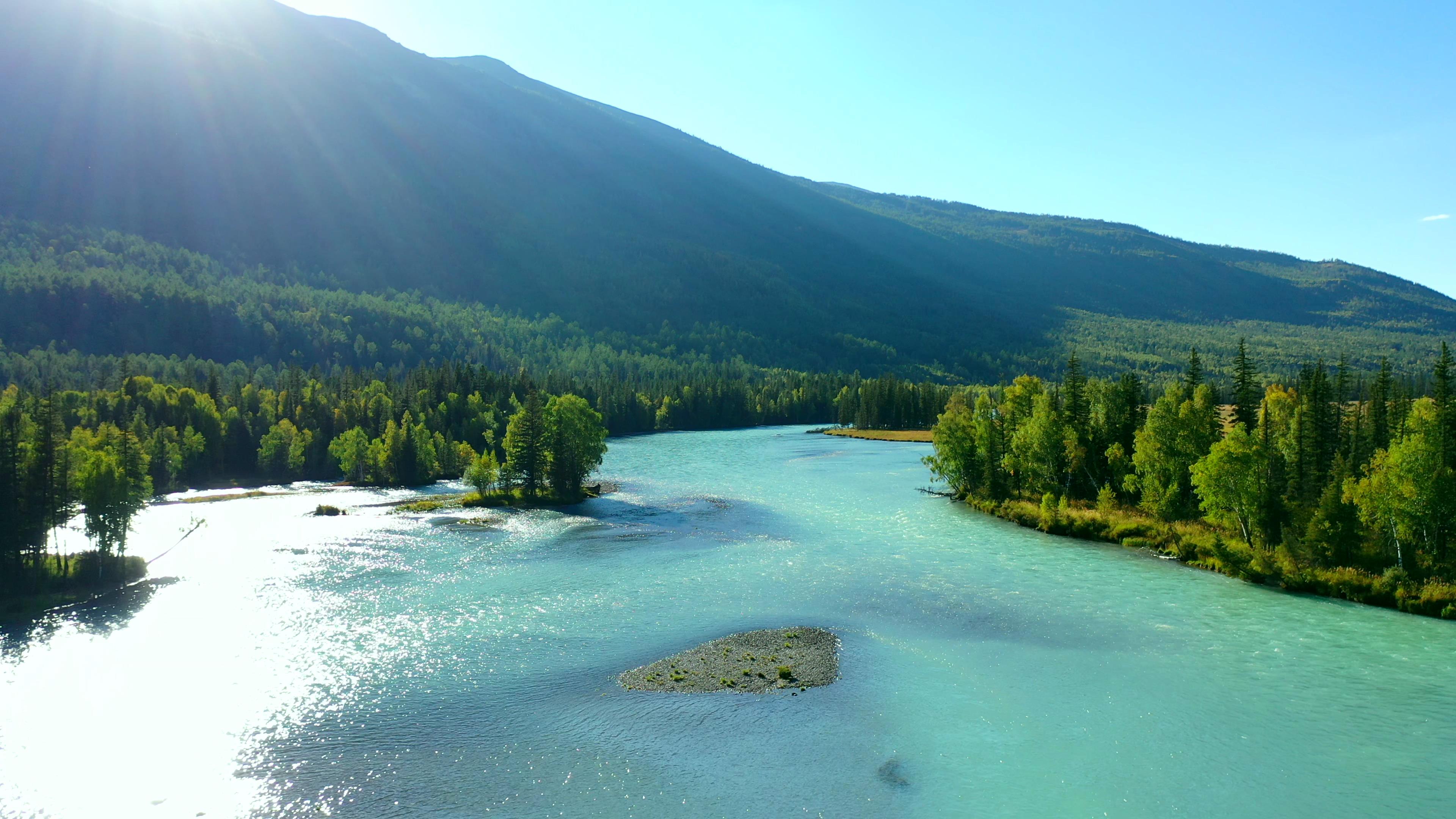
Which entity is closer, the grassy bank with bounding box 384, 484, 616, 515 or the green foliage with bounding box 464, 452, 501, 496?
the grassy bank with bounding box 384, 484, 616, 515

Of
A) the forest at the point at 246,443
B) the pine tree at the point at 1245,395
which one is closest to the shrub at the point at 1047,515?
the pine tree at the point at 1245,395

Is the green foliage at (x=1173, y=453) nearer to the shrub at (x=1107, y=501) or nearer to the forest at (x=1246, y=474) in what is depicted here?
the forest at (x=1246, y=474)

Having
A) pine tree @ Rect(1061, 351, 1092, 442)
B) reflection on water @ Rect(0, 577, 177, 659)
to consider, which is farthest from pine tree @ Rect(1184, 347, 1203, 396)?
reflection on water @ Rect(0, 577, 177, 659)

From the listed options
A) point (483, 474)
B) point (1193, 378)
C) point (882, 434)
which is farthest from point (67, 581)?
→ point (882, 434)

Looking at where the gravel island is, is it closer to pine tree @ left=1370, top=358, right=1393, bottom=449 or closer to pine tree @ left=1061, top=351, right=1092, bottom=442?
pine tree @ left=1061, top=351, right=1092, bottom=442

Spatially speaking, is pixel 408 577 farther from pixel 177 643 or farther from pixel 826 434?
pixel 826 434

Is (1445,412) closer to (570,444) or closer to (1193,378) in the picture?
(1193,378)
